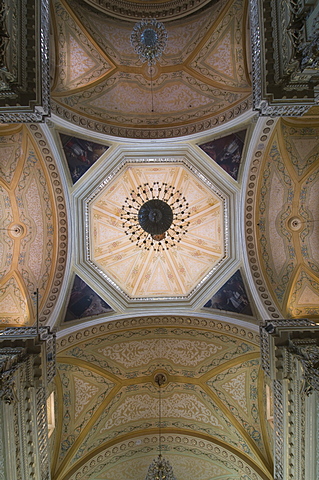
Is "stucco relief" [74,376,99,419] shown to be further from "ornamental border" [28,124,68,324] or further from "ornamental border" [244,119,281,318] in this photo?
"ornamental border" [244,119,281,318]

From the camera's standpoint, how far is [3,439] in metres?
7.20

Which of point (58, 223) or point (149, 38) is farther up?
point (149, 38)

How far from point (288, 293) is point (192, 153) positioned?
532cm

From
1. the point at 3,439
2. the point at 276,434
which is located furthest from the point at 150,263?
the point at 3,439

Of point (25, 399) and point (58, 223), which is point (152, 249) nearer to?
point (58, 223)

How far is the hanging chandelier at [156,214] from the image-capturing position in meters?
12.3

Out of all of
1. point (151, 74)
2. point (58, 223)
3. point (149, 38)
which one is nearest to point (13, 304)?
point (58, 223)

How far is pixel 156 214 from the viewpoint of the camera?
40.0 ft

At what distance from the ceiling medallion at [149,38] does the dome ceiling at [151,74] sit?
1455 mm

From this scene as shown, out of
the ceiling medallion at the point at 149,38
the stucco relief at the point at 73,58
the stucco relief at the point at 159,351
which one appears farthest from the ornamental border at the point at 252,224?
the stucco relief at the point at 73,58

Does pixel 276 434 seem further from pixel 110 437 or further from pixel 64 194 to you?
pixel 64 194

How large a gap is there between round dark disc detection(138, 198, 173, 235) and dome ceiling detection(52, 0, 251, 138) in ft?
7.43

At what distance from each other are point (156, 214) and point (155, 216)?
0.08m

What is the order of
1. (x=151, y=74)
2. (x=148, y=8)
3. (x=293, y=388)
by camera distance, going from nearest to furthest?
1. (x=293, y=388)
2. (x=148, y=8)
3. (x=151, y=74)
